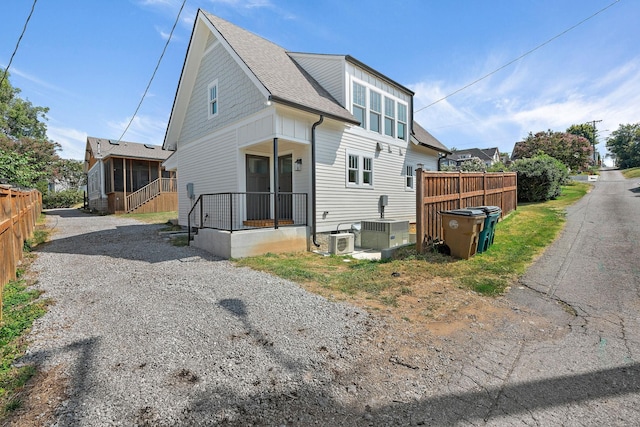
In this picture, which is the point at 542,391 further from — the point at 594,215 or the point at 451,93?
the point at 451,93

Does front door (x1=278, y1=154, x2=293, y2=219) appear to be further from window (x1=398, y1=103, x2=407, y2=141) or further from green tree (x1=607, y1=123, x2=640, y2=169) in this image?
green tree (x1=607, y1=123, x2=640, y2=169)

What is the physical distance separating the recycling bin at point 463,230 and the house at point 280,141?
3.62 metres

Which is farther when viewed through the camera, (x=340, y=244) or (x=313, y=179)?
(x=313, y=179)

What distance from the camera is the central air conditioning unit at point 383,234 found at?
8477 millimetres

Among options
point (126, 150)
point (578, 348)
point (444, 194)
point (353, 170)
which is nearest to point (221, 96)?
point (353, 170)

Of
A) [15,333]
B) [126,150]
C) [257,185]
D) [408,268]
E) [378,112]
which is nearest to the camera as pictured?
[15,333]

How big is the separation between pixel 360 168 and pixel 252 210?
A: 4.04 m

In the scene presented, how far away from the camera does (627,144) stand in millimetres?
49406

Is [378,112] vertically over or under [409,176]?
over

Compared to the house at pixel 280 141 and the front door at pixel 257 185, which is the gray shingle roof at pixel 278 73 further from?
the front door at pixel 257 185

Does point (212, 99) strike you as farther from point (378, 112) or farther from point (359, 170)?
point (378, 112)

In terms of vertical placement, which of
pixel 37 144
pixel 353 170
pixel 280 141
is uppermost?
pixel 37 144

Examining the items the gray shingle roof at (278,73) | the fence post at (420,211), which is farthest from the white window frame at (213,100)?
the fence post at (420,211)

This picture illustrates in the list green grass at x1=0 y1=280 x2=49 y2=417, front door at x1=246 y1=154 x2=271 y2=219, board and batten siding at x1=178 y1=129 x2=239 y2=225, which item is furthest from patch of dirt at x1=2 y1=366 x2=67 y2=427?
front door at x1=246 y1=154 x2=271 y2=219
